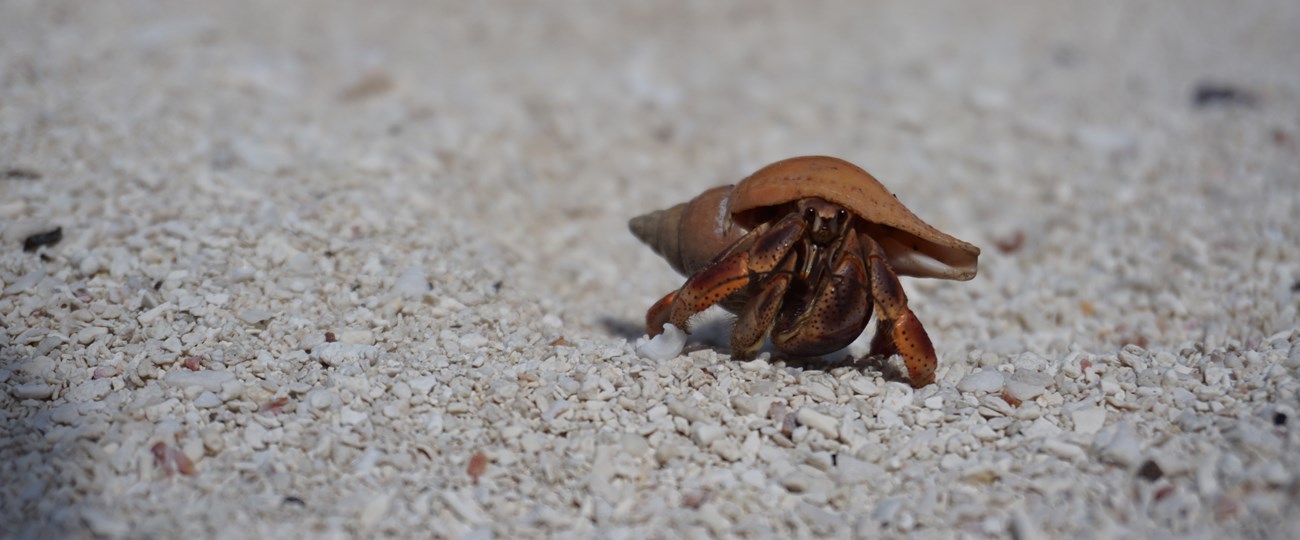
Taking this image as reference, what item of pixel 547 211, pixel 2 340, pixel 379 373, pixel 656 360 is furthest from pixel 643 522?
pixel 547 211

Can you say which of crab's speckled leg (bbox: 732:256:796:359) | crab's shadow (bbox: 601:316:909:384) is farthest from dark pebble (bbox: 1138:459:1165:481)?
crab's speckled leg (bbox: 732:256:796:359)

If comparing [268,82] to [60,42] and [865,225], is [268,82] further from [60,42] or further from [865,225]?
[865,225]

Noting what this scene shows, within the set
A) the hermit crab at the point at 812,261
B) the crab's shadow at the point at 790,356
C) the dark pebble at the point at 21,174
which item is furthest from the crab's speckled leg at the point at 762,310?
the dark pebble at the point at 21,174

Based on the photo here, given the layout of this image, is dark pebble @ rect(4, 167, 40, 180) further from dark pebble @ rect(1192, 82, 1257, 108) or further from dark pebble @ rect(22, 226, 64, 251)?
dark pebble @ rect(1192, 82, 1257, 108)

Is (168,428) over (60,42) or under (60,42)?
under

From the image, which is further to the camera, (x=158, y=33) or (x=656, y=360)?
(x=158, y=33)

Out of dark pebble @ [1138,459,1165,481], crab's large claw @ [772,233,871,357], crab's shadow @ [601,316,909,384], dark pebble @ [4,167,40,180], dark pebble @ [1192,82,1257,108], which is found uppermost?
dark pebble @ [1192,82,1257,108]

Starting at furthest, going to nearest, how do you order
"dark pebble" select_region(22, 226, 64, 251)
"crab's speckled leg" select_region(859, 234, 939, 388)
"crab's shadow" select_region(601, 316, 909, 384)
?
"dark pebble" select_region(22, 226, 64, 251) → "crab's shadow" select_region(601, 316, 909, 384) → "crab's speckled leg" select_region(859, 234, 939, 388)

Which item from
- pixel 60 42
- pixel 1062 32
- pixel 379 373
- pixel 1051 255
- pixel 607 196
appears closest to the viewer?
pixel 379 373
